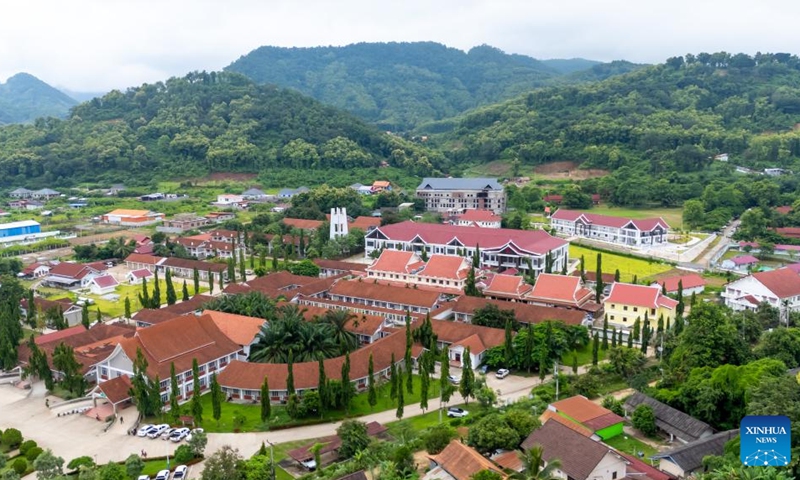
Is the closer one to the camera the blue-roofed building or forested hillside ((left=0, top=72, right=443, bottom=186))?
the blue-roofed building

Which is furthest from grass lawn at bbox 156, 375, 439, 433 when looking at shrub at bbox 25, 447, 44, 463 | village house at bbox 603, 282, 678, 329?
village house at bbox 603, 282, 678, 329

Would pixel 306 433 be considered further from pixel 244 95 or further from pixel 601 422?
pixel 244 95

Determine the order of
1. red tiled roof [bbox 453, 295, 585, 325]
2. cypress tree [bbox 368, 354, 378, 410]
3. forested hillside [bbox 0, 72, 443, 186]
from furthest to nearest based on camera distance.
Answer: forested hillside [bbox 0, 72, 443, 186], red tiled roof [bbox 453, 295, 585, 325], cypress tree [bbox 368, 354, 378, 410]

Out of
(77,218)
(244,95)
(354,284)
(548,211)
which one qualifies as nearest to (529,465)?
(354,284)

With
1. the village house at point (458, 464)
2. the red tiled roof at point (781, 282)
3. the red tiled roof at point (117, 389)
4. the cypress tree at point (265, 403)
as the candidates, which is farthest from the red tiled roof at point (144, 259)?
the red tiled roof at point (781, 282)

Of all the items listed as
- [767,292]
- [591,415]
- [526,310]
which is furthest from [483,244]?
[591,415]

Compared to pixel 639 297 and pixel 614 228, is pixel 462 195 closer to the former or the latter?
pixel 614 228

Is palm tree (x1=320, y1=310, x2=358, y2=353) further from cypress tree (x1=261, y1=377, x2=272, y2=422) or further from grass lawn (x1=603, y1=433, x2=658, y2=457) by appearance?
grass lawn (x1=603, y1=433, x2=658, y2=457)
